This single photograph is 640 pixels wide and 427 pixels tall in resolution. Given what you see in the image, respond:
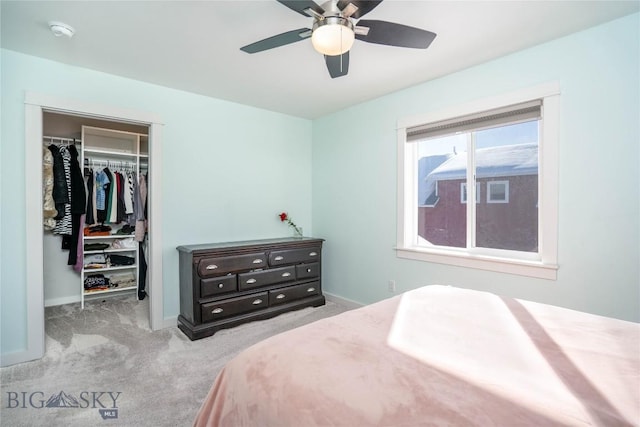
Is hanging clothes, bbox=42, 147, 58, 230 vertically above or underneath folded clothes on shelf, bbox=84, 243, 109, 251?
above

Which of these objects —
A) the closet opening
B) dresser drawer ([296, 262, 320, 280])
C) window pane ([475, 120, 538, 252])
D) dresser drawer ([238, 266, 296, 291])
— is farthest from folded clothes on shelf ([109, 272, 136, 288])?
Result: window pane ([475, 120, 538, 252])

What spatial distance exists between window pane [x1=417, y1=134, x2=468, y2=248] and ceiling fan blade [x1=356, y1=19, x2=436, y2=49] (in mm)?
1378

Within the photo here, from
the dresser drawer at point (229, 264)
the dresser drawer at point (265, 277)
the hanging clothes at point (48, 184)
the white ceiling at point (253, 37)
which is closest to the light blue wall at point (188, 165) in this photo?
the white ceiling at point (253, 37)

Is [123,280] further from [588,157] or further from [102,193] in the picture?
[588,157]

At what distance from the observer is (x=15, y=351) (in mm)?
2318

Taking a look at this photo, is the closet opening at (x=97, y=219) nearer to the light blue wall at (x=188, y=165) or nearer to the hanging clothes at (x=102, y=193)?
the hanging clothes at (x=102, y=193)

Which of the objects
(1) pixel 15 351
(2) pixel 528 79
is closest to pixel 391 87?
(2) pixel 528 79

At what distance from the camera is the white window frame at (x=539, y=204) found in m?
2.18

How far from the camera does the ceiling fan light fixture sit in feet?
4.77

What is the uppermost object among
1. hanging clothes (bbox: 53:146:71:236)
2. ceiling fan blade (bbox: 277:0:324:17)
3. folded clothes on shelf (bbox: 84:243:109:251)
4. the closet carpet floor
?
ceiling fan blade (bbox: 277:0:324:17)

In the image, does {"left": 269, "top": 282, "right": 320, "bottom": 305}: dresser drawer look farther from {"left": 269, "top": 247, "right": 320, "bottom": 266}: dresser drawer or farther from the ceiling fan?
the ceiling fan

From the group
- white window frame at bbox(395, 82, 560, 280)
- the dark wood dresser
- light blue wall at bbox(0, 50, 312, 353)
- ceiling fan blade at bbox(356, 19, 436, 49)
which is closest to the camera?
ceiling fan blade at bbox(356, 19, 436, 49)

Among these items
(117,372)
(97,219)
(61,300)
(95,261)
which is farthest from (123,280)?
(117,372)

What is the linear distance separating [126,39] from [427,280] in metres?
3.20
